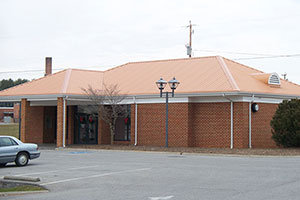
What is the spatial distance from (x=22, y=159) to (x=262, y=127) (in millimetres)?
16589

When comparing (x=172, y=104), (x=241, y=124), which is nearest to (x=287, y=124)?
(x=241, y=124)

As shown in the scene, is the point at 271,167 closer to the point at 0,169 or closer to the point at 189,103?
the point at 0,169

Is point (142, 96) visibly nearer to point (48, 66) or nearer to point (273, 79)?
point (273, 79)

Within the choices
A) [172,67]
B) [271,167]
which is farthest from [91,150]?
[271,167]

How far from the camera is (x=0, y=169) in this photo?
18859 mm

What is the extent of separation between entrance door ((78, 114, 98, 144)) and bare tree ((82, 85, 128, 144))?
8.68 ft

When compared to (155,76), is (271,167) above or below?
below

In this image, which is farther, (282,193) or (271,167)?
(271,167)

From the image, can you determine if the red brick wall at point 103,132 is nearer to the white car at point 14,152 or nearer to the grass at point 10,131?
the white car at point 14,152

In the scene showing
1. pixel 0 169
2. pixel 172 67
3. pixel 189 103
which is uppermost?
pixel 172 67

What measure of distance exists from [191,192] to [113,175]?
4.67 metres

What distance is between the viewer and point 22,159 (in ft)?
65.2

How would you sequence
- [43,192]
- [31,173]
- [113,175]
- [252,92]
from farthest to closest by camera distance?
[252,92] < [31,173] < [113,175] < [43,192]

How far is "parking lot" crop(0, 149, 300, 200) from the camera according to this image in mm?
11711
